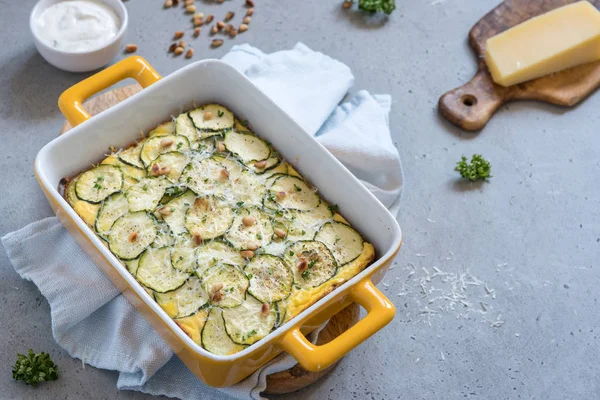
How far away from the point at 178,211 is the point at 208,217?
4.3 inches

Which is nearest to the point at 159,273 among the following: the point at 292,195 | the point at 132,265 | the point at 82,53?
the point at 132,265

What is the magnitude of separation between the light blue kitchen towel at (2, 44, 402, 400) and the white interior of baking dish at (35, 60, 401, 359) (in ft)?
Result: 0.97

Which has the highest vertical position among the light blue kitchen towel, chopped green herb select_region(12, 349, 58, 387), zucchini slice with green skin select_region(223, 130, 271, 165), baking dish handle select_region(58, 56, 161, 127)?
baking dish handle select_region(58, 56, 161, 127)

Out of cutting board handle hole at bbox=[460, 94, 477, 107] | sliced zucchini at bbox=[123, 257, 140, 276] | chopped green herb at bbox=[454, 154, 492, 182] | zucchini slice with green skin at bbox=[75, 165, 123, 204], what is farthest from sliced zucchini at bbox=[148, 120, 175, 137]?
cutting board handle hole at bbox=[460, 94, 477, 107]

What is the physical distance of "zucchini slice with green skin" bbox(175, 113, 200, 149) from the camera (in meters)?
3.03

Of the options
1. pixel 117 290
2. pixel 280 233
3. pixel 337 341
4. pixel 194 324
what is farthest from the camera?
pixel 117 290

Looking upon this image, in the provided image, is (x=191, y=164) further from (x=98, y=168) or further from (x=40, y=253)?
(x=40, y=253)

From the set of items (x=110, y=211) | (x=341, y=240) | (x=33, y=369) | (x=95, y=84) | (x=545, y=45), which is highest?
→ (x=545, y=45)

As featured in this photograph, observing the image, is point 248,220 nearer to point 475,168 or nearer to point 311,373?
point 311,373

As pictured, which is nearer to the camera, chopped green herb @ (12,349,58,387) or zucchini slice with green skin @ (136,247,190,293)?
zucchini slice with green skin @ (136,247,190,293)

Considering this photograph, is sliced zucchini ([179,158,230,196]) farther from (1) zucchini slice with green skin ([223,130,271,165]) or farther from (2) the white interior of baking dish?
(2) the white interior of baking dish

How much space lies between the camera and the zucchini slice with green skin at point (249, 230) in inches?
109

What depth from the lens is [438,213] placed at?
338 centimetres

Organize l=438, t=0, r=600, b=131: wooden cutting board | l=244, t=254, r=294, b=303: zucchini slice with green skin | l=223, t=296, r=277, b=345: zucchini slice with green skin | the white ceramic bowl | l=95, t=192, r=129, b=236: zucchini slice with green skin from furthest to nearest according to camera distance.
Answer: l=438, t=0, r=600, b=131: wooden cutting board → the white ceramic bowl → l=95, t=192, r=129, b=236: zucchini slice with green skin → l=244, t=254, r=294, b=303: zucchini slice with green skin → l=223, t=296, r=277, b=345: zucchini slice with green skin
